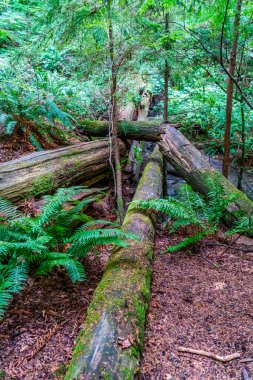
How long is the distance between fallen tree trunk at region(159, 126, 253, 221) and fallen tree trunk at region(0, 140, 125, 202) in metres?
1.45

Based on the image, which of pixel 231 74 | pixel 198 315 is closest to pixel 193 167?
pixel 231 74

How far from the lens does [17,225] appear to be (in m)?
2.69

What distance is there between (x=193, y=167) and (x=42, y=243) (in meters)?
3.59

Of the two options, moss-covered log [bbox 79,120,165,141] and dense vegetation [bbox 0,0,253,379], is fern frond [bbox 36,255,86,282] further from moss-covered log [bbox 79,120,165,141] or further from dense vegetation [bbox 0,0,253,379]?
moss-covered log [bbox 79,120,165,141]

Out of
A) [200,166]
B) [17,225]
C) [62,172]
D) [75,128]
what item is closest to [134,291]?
[17,225]

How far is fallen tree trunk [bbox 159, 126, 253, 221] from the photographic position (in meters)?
4.42

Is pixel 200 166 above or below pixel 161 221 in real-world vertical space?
above

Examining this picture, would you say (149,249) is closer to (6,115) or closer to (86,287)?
(86,287)

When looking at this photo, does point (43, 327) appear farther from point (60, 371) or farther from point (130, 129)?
point (130, 129)

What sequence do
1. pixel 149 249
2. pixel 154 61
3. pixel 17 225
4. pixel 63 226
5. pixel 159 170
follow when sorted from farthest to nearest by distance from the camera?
pixel 159 170 → pixel 154 61 → pixel 149 249 → pixel 63 226 → pixel 17 225

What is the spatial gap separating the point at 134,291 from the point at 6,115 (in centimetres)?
394

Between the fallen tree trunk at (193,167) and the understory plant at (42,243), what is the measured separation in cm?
250

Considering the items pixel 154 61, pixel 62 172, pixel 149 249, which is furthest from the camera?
pixel 154 61

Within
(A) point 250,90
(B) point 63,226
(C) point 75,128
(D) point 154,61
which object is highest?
(D) point 154,61
